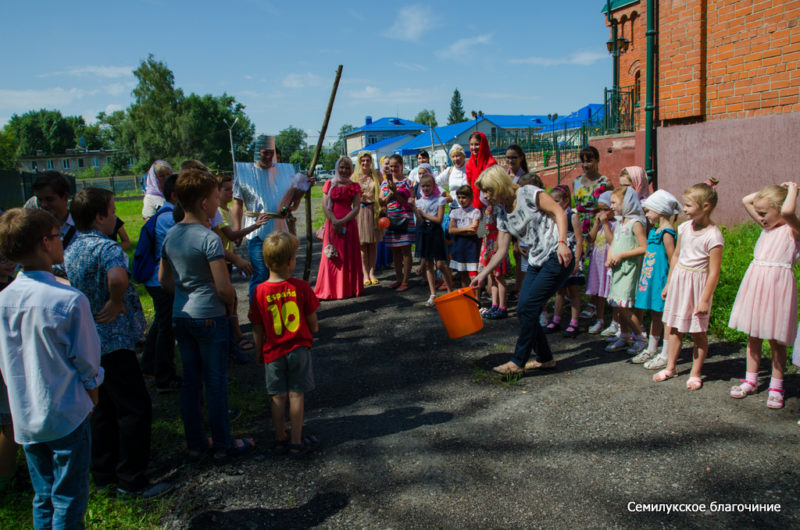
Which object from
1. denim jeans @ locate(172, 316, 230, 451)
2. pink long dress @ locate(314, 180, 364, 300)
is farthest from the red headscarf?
denim jeans @ locate(172, 316, 230, 451)

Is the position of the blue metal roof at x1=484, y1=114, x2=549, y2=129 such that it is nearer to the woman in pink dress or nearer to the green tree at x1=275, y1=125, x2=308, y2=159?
the green tree at x1=275, y1=125, x2=308, y2=159

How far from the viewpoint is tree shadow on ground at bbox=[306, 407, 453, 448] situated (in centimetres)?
388

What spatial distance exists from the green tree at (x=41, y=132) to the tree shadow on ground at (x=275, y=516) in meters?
134

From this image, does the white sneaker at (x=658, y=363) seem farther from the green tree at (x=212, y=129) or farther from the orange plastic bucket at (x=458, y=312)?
the green tree at (x=212, y=129)

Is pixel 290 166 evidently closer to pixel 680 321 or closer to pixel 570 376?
pixel 570 376

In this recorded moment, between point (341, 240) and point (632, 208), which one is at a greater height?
point (632, 208)

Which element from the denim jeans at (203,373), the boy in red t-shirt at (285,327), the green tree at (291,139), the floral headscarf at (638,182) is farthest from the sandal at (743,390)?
the green tree at (291,139)

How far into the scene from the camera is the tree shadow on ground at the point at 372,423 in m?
3.88

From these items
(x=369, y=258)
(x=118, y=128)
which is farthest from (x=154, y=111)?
(x=369, y=258)

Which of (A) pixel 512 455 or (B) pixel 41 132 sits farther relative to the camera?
(B) pixel 41 132

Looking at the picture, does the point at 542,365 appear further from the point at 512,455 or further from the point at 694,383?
the point at 512,455

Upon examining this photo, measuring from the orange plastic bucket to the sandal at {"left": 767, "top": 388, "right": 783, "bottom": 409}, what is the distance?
222 cm

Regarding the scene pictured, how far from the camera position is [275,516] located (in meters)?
2.99

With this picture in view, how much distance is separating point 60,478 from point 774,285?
183 inches
